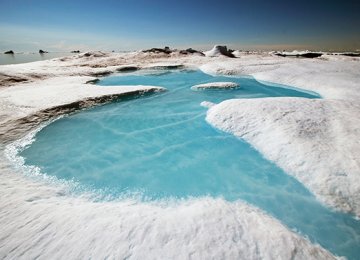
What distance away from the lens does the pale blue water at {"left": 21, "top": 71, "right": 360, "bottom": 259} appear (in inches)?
→ 199

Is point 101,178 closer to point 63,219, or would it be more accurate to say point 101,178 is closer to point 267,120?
point 63,219

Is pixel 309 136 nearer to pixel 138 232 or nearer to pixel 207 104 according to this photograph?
pixel 138 232

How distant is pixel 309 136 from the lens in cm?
A: 747

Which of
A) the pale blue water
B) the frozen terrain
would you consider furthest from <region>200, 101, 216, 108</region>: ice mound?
the frozen terrain

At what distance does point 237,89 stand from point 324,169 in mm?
11883

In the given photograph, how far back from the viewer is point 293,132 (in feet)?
25.3

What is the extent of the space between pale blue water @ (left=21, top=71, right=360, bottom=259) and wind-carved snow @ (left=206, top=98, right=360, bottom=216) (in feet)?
1.17

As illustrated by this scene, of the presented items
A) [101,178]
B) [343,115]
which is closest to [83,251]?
[101,178]

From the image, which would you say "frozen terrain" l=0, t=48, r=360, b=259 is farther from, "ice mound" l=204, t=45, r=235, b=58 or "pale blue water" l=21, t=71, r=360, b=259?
"ice mound" l=204, t=45, r=235, b=58

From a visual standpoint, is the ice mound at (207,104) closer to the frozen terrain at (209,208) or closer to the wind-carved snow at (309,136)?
the wind-carved snow at (309,136)

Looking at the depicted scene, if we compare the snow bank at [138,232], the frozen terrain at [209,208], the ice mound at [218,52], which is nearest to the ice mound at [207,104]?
the frozen terrain at [209,208]

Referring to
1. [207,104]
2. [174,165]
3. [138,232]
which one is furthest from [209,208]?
[207,104]

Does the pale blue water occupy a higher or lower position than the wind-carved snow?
lower

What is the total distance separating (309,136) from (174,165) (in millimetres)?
4290
